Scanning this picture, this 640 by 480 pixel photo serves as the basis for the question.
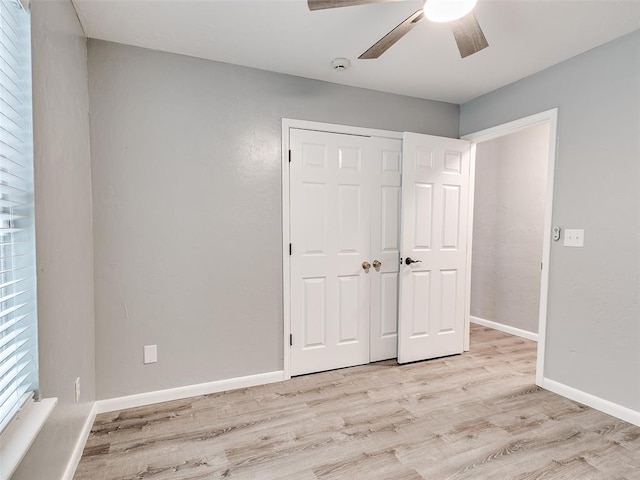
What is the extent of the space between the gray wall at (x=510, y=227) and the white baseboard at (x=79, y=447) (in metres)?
4.16

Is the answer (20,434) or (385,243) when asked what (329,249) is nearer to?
(385,243)

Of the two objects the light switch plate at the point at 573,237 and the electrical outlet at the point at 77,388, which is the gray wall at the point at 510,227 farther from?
the electrical outlet at the point at 77,388

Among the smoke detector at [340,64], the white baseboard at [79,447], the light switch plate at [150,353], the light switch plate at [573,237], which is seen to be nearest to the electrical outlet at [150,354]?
the light switch plate at [150,353]

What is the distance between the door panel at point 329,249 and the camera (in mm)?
2713

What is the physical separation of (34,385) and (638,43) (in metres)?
3.53

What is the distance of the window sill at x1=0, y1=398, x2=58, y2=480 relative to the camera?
912 millimetres

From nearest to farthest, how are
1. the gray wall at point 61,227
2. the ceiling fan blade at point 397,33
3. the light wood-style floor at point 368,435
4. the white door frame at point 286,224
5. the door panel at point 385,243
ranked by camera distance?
the gray wall at point 61,227 < the ceiling fan blade at point 397,33 < the light wood-style floor at point 368,435 < the white door frame at point 286,224 < the door panel at point 385,243

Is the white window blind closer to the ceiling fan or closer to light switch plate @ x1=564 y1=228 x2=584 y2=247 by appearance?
the ceiling fan

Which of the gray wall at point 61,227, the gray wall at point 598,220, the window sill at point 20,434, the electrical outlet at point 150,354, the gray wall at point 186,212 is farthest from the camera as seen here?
the electrical outlet at point 150,354

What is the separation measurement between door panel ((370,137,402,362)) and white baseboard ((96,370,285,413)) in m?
0.99

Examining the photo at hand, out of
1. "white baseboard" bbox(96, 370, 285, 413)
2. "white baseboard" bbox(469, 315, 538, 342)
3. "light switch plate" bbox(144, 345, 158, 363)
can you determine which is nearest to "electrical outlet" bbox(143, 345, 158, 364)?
"light switch plate" bbox(144, 345, 158, 363)

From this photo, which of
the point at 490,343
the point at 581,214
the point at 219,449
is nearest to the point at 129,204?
the point at 219,449

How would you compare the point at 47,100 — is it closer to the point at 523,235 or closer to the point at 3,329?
the point at 3,329

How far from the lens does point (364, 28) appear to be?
79.7 inches
